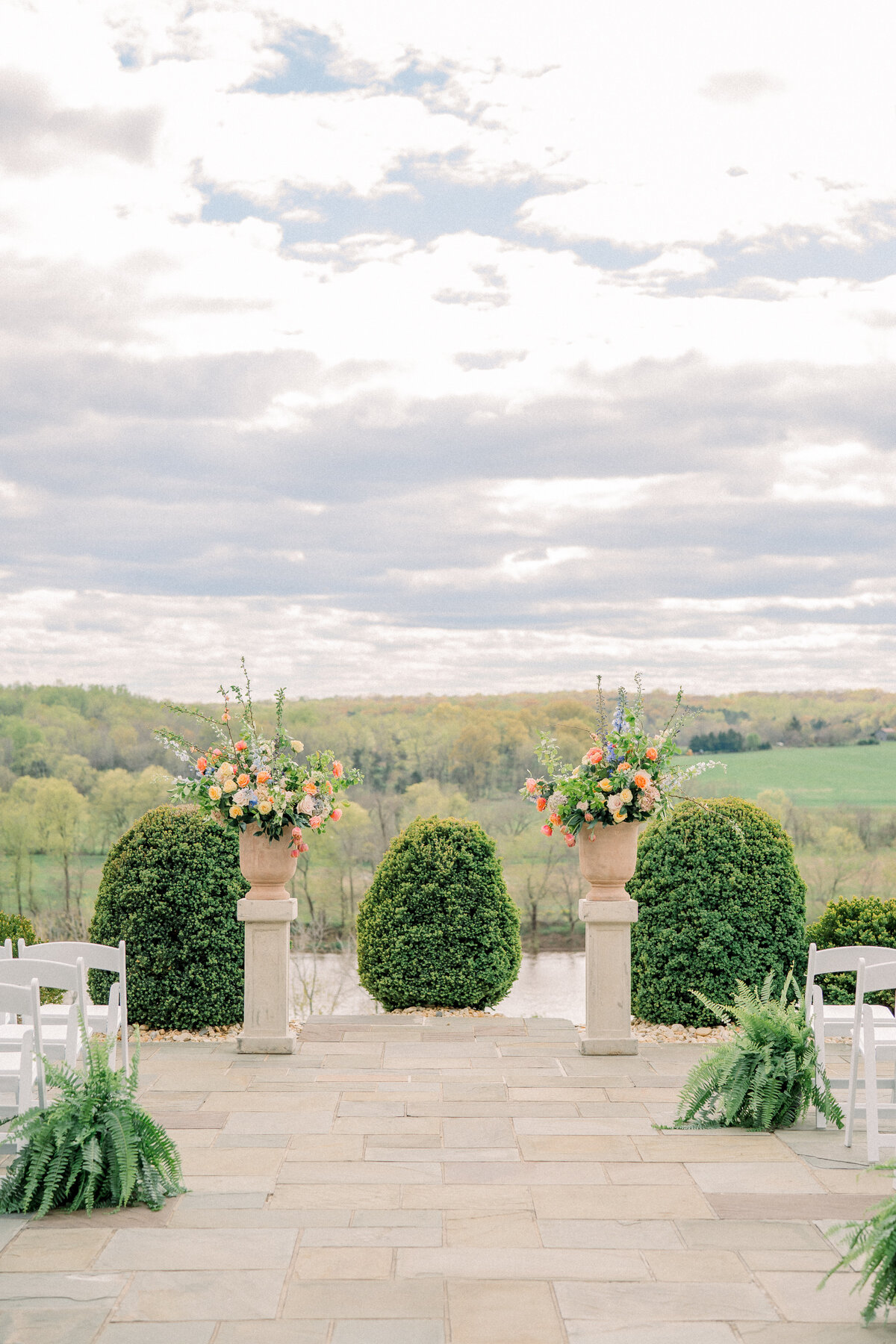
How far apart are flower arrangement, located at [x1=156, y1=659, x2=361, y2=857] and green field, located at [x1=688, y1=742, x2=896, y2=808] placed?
32.6 feet

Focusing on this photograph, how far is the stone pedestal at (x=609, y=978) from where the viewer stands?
772cm

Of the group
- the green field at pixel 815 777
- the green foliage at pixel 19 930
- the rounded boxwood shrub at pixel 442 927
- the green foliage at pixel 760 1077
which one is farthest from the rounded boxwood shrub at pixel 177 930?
the green field at pixel 815 777

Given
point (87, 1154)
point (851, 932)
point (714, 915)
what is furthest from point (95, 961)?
point (851, 932)

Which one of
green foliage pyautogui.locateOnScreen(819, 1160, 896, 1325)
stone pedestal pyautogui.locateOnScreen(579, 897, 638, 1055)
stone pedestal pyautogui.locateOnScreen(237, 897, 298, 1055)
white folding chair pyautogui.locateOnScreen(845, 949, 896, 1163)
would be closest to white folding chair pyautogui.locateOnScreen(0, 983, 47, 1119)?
stone pedestal pyautogui.locateOnScreen(237, 897, 298, 1055)

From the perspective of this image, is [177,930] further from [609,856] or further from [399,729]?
[399,729]

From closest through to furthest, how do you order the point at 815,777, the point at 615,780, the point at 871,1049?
1. the point at 871,1049
2. the point at 615,780
3. the point at 815,777

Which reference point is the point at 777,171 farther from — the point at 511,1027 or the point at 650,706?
the point at 511,1027

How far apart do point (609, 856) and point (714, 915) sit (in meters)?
1.25

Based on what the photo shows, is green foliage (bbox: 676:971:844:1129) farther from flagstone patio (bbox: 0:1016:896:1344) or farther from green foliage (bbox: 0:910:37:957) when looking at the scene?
green foliage (bbox: 0:910:37:957)

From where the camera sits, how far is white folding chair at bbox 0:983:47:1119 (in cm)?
464

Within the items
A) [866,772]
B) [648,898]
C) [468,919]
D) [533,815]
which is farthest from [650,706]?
[866,772]

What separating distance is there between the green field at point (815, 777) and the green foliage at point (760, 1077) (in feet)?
36.2

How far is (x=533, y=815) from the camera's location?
1820 cm

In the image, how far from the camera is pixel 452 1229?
4359 millimetres
